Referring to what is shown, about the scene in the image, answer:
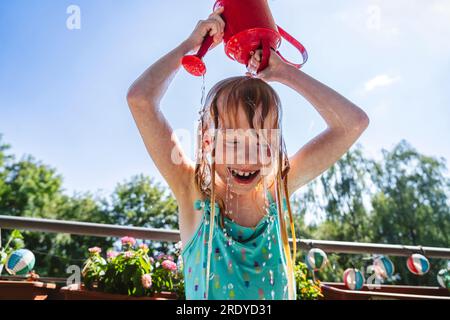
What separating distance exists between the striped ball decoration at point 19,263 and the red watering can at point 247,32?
1474 mm

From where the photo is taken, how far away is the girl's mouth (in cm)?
87

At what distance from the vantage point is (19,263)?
1809 mm

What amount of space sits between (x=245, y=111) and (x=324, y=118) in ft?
0.74

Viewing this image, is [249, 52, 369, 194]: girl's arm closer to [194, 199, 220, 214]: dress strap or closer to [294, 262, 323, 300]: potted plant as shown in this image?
[194, 199, 220, 214]: dress strap

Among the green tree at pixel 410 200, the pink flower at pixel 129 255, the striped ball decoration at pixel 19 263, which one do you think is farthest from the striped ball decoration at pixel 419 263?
the green tree at pixel 410 200

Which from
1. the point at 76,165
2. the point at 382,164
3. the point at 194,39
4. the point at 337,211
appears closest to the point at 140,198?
the point at 76,165

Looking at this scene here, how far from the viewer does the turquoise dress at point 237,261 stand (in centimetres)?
76

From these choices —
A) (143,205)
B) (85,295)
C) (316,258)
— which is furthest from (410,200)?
(85,295)

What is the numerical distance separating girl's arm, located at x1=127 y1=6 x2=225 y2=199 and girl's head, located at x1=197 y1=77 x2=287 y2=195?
0.05 metres

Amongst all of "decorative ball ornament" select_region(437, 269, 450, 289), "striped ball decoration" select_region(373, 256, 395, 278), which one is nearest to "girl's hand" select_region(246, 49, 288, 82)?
"striped ball decoration" select_region(373, 256, 395, 278)

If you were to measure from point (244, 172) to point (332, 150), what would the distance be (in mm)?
254

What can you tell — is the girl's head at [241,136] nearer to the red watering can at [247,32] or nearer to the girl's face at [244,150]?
the girl's face at [244,150]

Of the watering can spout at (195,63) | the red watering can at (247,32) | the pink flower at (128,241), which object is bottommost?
the pink flower at (128,241)

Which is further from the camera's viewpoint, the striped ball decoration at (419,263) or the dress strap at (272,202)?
the striped ball decoration at (419,263)
